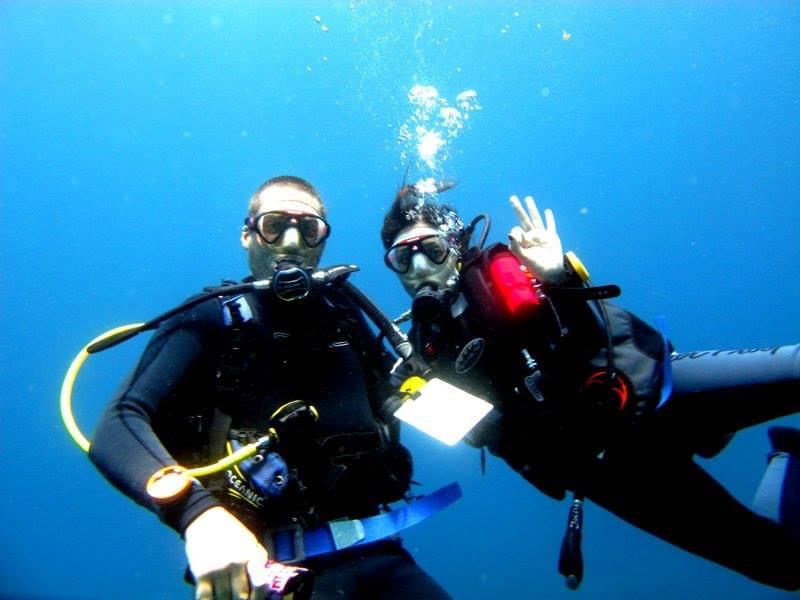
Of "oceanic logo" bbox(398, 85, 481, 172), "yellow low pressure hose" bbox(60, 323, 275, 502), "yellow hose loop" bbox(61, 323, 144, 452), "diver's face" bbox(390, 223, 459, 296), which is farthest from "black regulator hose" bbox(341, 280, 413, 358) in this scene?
"oceanic logo" bbox(398, 85, 481, 172)

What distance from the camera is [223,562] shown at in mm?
1661

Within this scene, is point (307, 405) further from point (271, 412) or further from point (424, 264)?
point (424, 264)

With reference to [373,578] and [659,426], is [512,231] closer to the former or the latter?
[659,426]

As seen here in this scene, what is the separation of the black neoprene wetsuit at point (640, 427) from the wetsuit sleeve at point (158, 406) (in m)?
1.43

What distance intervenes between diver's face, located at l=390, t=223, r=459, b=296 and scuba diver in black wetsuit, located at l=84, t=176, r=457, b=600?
2.00 ft

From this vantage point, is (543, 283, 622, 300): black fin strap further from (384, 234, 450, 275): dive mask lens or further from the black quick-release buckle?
the black quick-release buckle

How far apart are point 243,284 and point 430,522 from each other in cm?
4622

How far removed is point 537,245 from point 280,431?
72.1 inches

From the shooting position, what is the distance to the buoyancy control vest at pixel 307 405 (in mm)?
2588

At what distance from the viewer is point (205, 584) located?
1.65 metres

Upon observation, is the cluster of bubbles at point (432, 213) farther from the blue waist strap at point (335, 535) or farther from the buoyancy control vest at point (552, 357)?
the blue waist strap at point (335, 535)

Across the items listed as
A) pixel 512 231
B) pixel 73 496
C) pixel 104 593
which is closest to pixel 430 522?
pixel 104 593

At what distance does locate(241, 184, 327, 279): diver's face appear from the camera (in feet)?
11.1

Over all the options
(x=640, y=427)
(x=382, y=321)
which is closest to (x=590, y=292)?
(x=640, y=427)
